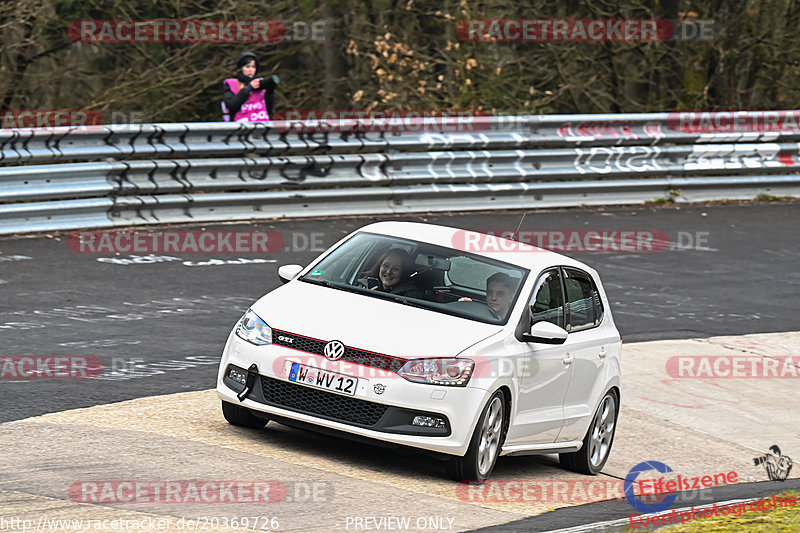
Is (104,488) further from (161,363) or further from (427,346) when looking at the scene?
(161,363)

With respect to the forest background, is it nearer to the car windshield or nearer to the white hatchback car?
the car windshield

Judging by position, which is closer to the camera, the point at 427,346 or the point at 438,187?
the point at 427,346

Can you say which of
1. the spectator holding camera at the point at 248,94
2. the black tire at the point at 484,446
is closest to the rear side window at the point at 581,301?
the black tire at the point at 484,446

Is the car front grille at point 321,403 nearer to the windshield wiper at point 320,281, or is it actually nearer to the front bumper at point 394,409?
the front bumper at point 394,409

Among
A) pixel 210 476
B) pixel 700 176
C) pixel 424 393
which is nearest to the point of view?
pixel 210 476

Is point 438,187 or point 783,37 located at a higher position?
point 783,37

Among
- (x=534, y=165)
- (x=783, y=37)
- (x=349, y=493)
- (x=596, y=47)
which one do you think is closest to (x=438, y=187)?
(x=534, y=165)

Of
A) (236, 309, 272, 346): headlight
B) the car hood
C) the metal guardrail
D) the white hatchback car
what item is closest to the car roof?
the white hatchback car

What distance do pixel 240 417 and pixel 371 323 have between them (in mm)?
1085

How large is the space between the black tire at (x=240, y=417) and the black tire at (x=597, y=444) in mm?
2170

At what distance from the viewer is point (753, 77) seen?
25812mm

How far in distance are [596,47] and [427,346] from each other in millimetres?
18674

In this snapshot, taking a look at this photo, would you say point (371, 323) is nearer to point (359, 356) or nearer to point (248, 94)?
point (359, 356)

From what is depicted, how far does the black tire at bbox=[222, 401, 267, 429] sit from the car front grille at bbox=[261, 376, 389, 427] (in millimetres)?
432
